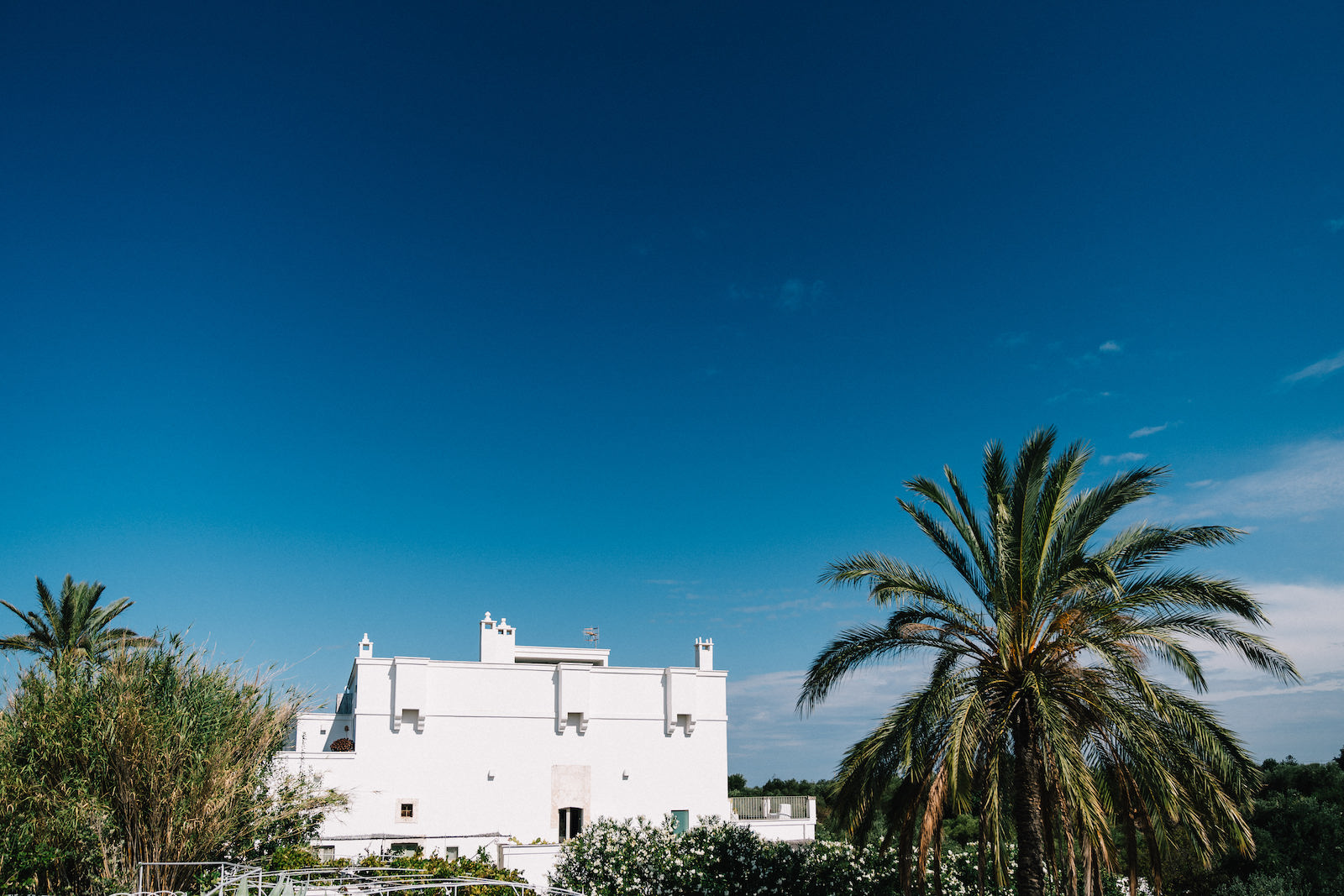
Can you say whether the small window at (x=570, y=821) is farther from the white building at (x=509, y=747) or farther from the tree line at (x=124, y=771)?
the tree line at (x=124, y=771)

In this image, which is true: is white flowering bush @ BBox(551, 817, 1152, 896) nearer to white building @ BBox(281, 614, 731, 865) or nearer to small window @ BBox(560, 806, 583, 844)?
white building @ BBox(281, 614, 731, 865)

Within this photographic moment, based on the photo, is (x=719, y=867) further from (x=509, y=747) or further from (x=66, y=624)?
(x=66, y=624)

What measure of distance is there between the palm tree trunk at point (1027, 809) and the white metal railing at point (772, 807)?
1573cm

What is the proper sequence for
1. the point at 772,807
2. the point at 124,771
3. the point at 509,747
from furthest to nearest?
1. the point at 772,807
2. the point at 509,747
3. the point at 124,771

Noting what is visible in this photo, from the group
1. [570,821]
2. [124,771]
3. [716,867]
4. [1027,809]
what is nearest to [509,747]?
[570,821]

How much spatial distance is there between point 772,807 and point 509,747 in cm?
815

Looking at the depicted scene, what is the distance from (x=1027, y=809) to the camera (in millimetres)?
11469

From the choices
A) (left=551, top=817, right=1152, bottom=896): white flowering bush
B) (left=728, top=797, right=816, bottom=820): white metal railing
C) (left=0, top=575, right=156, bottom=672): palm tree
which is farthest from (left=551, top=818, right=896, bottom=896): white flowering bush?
(left=0, top=575, right=156, bottom=672): palm tree

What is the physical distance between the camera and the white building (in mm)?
23000

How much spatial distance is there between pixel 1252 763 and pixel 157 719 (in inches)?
649

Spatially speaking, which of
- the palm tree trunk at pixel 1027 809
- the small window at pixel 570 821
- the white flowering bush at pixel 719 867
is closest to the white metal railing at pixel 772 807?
the small window at pixel 570 821

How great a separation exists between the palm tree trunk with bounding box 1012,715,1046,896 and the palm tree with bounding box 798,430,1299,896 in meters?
0.02

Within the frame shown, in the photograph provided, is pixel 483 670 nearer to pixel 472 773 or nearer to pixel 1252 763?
pixel 472 773

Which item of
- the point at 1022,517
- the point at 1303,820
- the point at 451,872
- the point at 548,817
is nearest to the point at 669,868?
the point at 451,872
